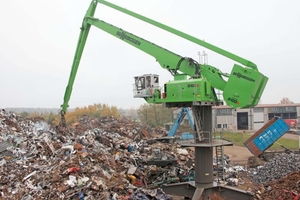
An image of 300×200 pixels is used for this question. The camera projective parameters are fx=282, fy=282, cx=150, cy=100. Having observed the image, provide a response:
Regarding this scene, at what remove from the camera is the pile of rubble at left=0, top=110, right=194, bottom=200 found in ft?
33.6

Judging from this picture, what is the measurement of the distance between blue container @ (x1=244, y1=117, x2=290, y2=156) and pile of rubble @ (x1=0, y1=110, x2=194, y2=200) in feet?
23.8

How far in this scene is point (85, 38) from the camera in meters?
17.4

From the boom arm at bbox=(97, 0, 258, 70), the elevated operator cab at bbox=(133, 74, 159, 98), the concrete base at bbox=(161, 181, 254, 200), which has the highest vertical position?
the boom arm at bbox=(97, 0, 258, 70)

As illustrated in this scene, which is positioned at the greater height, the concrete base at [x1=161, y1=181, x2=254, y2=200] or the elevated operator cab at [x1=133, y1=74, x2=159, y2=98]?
the elevated operator cab at [x1=133, y1=74, x2=159, y2=98]

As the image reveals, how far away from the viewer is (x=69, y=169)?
10.8m

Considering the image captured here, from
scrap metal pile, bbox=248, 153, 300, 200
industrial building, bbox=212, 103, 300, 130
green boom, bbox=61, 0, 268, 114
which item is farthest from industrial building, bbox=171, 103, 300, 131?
green boom, bbox=61, 0, 268, 114

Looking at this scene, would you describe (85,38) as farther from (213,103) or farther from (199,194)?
(199,194)

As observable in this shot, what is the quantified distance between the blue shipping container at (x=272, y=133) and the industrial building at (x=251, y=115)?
104ft

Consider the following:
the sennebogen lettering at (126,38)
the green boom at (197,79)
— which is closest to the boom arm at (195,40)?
the green boom at (197,79)

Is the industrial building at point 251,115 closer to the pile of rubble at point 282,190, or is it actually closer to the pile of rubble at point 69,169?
the pile of rubble at point 69,169

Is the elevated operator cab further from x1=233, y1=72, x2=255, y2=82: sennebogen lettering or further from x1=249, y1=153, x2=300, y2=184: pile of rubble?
x1=249, y1=153, x2=300, y2=184: pile of rubble

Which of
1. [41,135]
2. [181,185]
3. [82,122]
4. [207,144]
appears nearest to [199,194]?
[181,185]

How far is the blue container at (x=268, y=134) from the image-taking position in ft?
64.4

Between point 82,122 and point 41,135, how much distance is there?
22.9 metres
